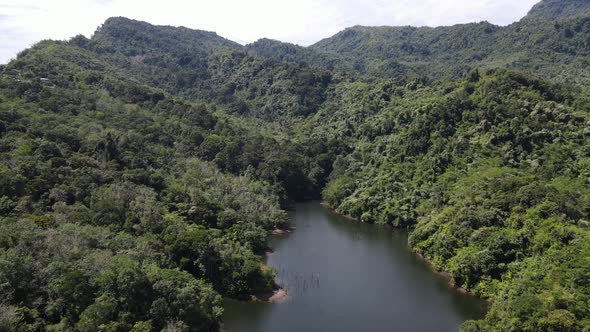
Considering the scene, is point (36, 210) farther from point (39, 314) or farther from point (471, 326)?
point (471, 326)

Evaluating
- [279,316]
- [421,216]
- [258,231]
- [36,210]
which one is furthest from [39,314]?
[421,216]

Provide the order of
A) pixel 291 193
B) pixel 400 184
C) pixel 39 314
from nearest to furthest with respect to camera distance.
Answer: pixel 39 314, pixel 400 184, pixel 291 193

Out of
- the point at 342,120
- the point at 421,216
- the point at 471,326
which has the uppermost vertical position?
the point at 342,120

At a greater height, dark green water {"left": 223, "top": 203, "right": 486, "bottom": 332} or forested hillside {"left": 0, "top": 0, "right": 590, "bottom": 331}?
forested hillside {"left": 0, "top": 0, "right": 590, "bottom": 331}

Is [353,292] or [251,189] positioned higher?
[251,189]

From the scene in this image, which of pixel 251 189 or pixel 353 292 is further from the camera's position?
pixel 251 189
